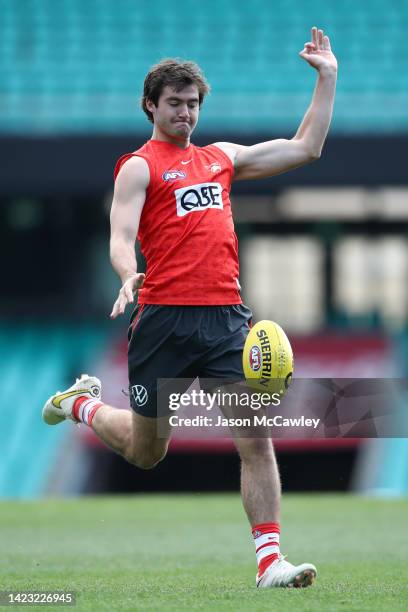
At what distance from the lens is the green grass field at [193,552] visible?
483 cm

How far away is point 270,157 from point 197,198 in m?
0.47

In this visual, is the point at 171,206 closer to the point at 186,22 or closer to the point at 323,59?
the point at 323,59

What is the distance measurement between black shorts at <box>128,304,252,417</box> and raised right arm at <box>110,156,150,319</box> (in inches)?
12.0

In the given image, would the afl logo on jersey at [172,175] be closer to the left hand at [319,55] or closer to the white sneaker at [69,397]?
the left hand at [319,55]

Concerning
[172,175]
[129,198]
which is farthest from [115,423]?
[172,175]

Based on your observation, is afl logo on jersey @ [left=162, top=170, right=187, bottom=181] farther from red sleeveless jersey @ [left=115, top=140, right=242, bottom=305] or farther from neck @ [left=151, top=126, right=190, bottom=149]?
neck @ [left=151, top=126, right=190, bottom=149]

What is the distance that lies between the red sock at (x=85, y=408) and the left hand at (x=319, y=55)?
6.37 feet

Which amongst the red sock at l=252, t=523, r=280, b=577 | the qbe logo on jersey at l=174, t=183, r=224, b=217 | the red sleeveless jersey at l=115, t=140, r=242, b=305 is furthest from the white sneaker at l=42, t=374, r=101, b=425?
the red sock at l=252, t=523, r=280, b=577

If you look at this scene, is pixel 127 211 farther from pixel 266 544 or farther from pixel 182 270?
pixel 266 544

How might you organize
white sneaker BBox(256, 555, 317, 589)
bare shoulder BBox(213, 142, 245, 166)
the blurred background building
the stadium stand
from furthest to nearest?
the stadium stand, the blurred background building, bare shoulder BBox(213, 142, 245, 166), white sneaker BBox(256, 555, 317, 589)

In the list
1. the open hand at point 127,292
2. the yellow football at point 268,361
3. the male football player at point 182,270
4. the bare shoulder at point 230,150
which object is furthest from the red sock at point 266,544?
the bare shoulder at point 230,150

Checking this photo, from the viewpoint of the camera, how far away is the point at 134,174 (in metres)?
5.33

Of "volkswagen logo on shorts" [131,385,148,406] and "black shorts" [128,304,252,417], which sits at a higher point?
"black shorts" [128,304,252,417]

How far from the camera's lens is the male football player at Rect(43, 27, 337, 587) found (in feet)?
17.3
